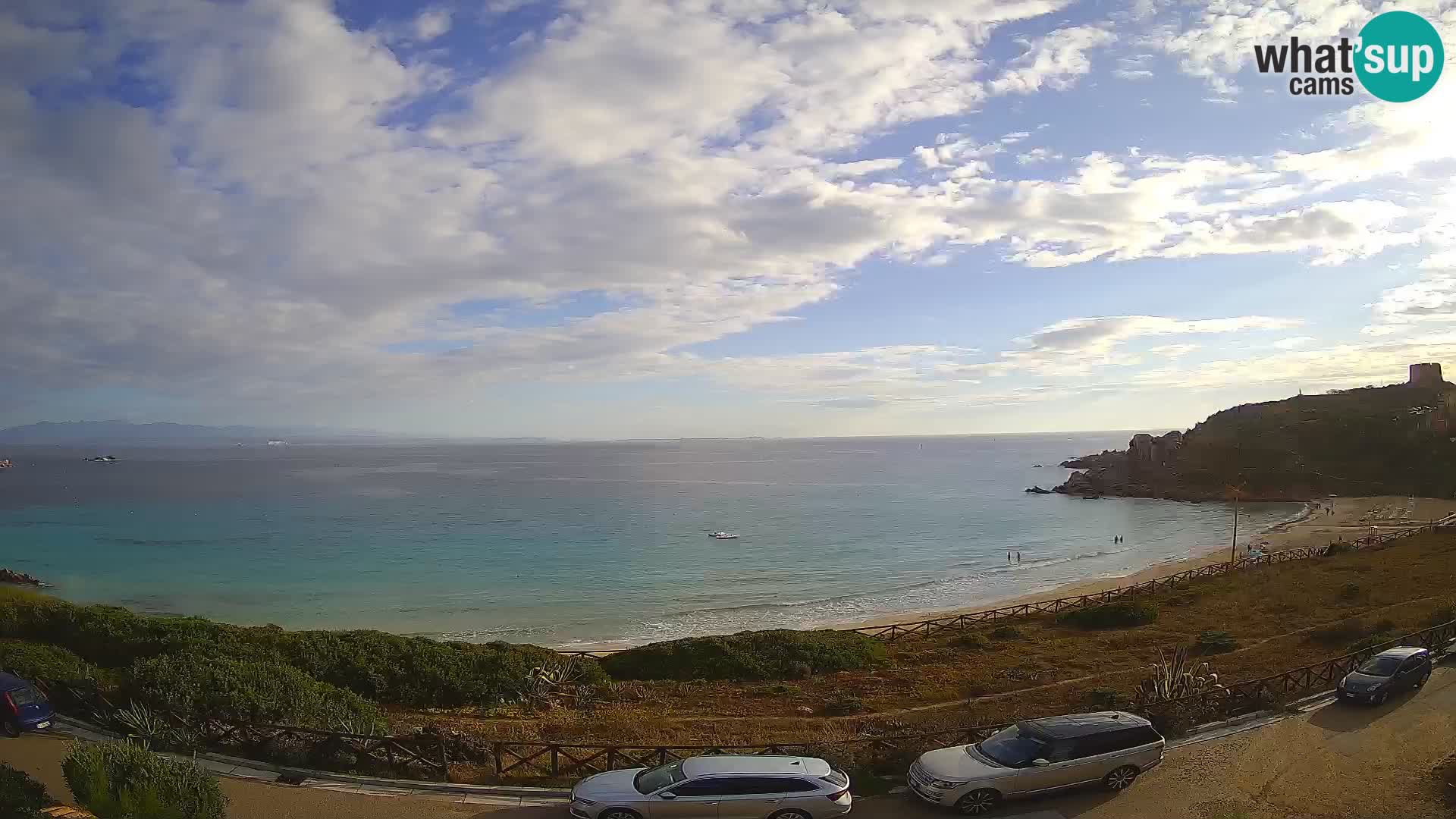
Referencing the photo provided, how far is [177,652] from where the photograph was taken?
16938 millimetres

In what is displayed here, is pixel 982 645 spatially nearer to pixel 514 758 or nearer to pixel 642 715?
pixel 642 715

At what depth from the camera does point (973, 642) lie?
99.0 ft

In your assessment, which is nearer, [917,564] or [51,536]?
[917,564]

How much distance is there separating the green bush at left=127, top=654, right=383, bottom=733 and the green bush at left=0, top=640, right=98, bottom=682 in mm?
1833

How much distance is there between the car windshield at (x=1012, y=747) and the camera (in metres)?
11.6

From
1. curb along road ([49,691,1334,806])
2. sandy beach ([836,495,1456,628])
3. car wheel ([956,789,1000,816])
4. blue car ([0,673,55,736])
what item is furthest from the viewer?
sandy beach ([836,495,1456,628])

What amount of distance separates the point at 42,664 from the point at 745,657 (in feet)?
60.6

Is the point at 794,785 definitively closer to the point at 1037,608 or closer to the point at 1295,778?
the point at 1295,778

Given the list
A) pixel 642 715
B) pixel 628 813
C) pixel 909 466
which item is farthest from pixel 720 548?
pixel 909 466

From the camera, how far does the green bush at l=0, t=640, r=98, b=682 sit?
15.6 m

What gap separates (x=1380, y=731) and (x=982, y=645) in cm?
1568

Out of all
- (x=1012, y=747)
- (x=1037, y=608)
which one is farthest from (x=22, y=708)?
(x=1037, y=608)

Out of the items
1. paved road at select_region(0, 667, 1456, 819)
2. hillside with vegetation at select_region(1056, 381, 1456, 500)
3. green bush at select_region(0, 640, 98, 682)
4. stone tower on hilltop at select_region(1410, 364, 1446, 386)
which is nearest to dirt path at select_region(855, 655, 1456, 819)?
paved road at select_region(0, 667, 1456, 819)

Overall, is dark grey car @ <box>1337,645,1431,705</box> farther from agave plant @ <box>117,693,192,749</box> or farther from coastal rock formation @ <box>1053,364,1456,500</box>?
coastal rock formation @ <box>1053,364,1456,500</box>
